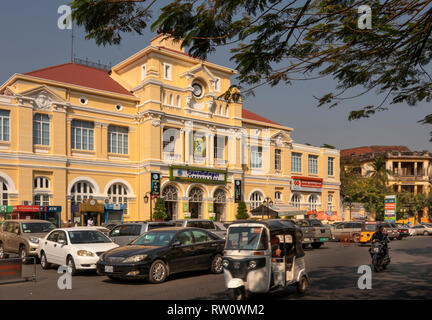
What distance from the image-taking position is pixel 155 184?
3881 centimetres

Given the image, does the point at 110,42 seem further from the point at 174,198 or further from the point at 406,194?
the point at 406,194

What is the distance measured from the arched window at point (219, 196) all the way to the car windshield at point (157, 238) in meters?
29.9

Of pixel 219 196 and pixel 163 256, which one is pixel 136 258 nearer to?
pixel 163 256

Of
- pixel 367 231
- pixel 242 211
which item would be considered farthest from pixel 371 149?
pixel 367 231

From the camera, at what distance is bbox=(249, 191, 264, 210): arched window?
160 ft

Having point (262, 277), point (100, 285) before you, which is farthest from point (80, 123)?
point (262, 277)

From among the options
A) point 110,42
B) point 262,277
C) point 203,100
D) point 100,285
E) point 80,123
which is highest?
point 203,100

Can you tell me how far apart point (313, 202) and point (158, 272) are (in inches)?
1787

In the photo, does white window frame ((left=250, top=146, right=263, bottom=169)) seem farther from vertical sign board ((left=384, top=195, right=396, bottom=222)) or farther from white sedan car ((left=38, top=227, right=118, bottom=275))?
white sedan car ((left=38, top=227, right=118, bottom=275))

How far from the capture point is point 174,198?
41.1m

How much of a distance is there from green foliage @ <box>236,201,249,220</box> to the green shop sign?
10.0 feet

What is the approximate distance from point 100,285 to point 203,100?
109 ft

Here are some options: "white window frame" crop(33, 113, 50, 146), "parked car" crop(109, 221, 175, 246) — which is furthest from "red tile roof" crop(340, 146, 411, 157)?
"parked car" crop(109, 221, 175, 246)

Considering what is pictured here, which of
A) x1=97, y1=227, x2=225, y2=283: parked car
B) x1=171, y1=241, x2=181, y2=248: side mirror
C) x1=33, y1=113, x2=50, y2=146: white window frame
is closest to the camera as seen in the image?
x1=97, y1=227, x2=225, y2=283: parked car
